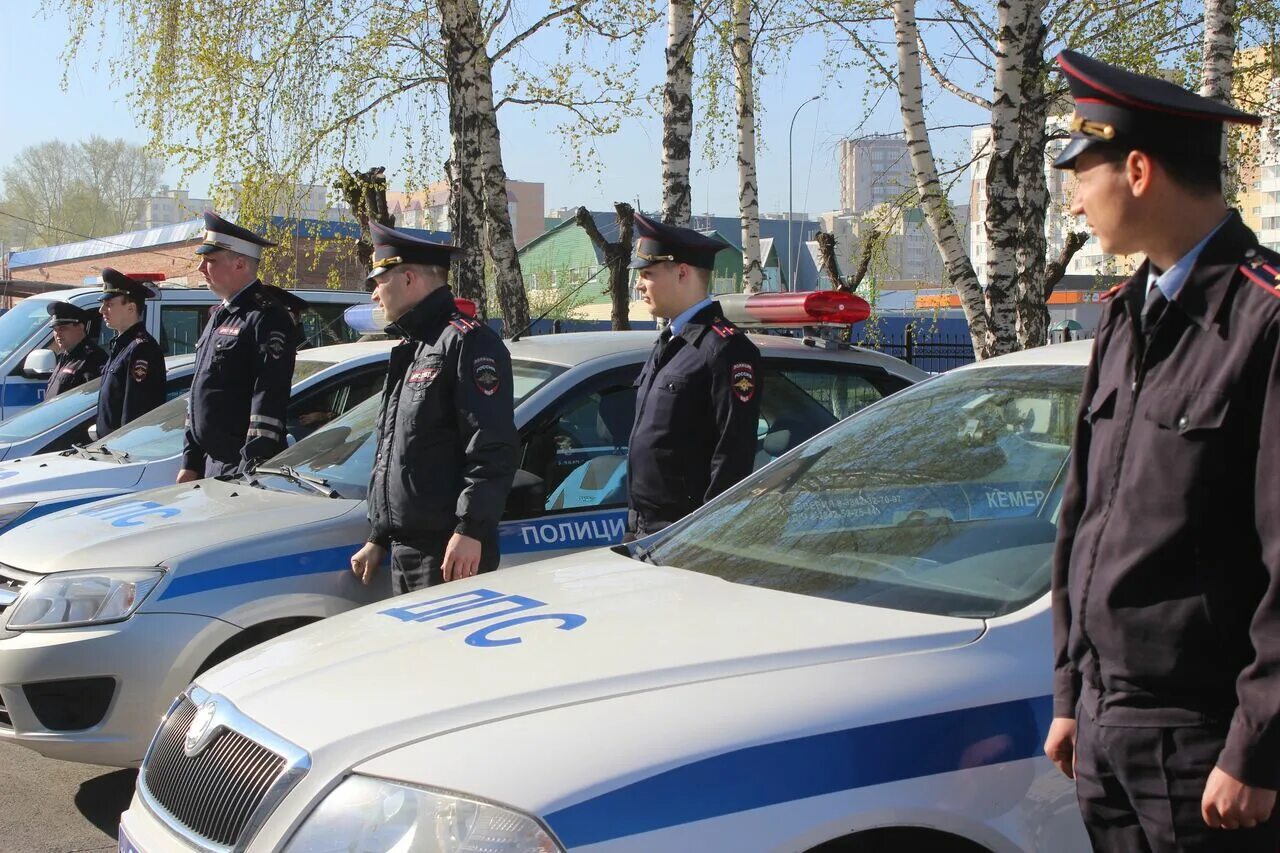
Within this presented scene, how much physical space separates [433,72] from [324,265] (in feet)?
67.7

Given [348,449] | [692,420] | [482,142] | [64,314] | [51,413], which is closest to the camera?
[692,420]

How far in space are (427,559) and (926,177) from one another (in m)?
6.13

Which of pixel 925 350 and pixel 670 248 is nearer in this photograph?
pixel 670 248

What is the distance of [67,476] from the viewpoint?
248 inches

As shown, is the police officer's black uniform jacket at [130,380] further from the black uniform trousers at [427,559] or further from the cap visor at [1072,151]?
the cap visor at [1072,151]

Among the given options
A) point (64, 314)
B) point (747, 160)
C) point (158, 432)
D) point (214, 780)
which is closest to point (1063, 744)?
point (214, 780)

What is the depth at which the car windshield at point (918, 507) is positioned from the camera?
2.65 metres

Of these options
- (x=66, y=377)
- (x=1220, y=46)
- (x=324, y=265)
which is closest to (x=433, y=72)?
(x=66, y=377)

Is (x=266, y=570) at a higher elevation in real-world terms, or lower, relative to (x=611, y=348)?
lower

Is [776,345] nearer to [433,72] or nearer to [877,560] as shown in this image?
[877,560]

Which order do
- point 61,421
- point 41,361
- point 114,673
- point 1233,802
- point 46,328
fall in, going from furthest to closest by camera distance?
1. point 46,328
2. point 41,361
3. point 61,421
4. point 114,673
5. point 1233,802

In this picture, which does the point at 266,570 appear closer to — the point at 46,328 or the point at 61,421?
the point at 61,421

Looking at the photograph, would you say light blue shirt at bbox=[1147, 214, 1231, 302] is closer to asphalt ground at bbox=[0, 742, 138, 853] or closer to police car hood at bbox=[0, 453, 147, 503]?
asphalt ground at bbox=[0, 742, 138, 853]

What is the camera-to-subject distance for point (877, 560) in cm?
281
